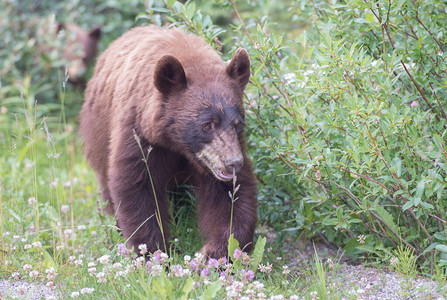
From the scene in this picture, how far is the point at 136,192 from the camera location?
4078mm

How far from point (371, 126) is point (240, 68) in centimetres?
101

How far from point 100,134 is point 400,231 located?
2616mm

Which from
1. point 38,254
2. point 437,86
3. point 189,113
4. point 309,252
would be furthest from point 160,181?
point 437,86

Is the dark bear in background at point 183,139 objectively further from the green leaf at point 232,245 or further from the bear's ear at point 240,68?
the green leaf at point 232,245

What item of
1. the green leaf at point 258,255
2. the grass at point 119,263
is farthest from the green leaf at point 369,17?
the green leaf at point 258,255

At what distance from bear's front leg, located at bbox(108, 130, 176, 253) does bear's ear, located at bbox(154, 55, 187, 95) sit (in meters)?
0.42

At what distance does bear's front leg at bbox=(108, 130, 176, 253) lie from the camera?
4.03m

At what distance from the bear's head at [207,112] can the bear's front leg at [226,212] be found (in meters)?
0.20

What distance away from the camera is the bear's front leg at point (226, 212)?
158 inches

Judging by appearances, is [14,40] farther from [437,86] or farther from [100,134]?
[437,86]

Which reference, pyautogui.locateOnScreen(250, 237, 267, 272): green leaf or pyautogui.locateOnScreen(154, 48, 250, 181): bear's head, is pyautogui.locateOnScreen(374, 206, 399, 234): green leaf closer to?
pyautogui.locateOnScreen(250, 237, 267, 272): green leaf

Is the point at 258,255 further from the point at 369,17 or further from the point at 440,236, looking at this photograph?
the point at 369,17

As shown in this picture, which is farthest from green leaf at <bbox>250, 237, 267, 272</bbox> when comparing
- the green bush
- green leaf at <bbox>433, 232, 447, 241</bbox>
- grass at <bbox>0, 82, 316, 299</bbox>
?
green leaf at <bbox>433, 232, 447, 241</bbox>

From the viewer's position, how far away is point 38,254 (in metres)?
3.87
